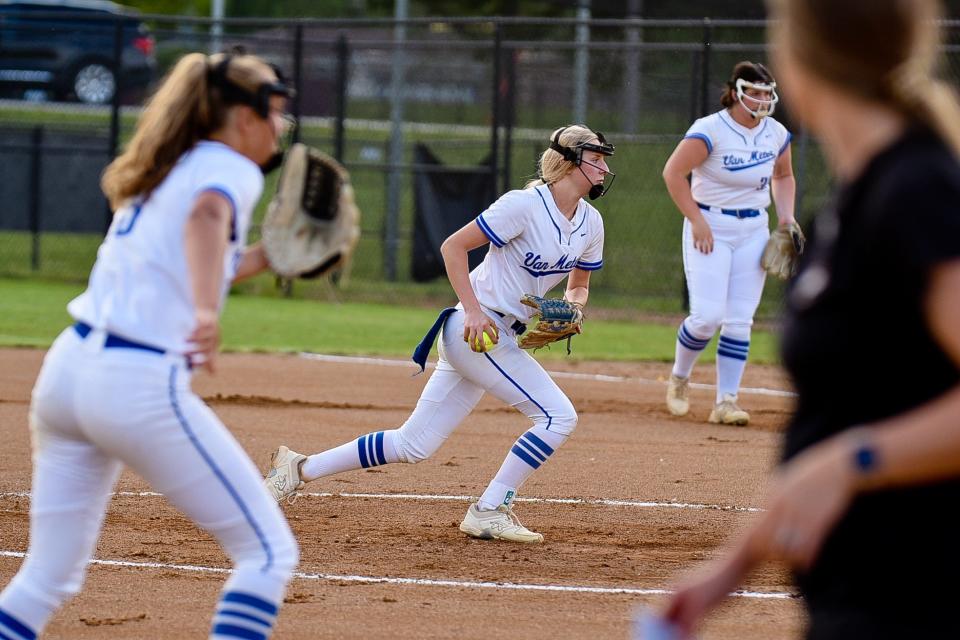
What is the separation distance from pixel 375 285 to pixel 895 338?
52.6 feet

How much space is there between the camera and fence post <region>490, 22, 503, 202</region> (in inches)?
658

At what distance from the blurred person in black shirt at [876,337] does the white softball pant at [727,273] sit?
279 inches

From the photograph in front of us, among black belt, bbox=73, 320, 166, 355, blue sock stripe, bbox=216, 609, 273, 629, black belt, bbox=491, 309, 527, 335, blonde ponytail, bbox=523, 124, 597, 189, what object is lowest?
blue sock stripe, bbox=216, 609, 273, 629

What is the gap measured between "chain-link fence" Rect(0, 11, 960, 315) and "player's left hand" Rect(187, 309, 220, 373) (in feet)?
34.3

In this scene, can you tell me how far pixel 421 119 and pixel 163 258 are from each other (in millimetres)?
20368

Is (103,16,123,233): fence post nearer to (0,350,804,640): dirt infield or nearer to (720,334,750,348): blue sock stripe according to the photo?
(0,350,804,640): dirt infield

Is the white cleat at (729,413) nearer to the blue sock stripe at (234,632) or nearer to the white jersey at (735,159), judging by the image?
the white jersey at (735,159)

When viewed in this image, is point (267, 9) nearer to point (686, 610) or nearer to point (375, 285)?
point (375, 285)

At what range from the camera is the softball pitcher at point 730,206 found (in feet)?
30.0

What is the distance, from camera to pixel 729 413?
951cm

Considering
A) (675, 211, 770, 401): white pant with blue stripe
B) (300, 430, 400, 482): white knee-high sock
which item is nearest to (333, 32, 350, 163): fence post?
(675, 211, 770, 401): white pant with blue stripe

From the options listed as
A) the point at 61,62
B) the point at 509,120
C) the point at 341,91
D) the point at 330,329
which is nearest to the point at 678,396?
the point at 330,329

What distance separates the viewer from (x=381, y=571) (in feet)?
18.2

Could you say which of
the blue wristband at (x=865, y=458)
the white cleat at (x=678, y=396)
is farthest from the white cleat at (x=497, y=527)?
the blue wristband at (x=865, y=458)
